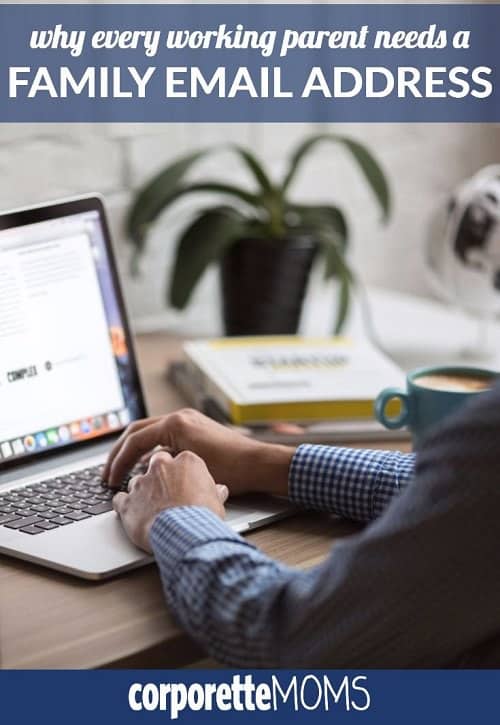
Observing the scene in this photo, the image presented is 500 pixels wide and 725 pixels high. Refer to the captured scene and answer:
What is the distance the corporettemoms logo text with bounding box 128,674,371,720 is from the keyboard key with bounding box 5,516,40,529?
22cm

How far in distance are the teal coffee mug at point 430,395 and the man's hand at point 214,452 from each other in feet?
0.52

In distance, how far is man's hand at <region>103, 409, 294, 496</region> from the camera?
1.10 m

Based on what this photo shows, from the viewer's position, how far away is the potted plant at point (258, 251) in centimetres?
163

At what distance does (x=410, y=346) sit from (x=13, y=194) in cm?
63

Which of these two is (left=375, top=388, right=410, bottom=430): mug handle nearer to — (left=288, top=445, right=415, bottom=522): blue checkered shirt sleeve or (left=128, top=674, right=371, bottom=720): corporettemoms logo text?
(left=288, top=445, right=415, bottom=522): blue checkered shirt sleeve

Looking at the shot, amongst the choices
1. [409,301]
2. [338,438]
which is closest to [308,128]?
[409,301]

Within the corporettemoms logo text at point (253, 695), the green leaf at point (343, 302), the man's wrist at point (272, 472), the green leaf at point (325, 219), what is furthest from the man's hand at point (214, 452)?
the green leaf at point (325, 219)

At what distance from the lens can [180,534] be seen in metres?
0.90

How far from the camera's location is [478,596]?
796 mm

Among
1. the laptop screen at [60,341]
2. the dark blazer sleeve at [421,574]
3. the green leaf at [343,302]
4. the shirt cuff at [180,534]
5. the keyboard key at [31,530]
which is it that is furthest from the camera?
the green leaf at [343,302]

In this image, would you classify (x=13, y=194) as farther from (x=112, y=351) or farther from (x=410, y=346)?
(x=410, y=346)

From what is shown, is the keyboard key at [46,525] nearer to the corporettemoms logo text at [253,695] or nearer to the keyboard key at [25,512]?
the keyboard key at [25,512]

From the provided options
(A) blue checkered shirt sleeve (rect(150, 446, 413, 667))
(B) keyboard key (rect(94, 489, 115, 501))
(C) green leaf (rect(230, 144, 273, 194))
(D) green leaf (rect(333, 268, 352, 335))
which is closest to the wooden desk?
(A) blue checkered shirt sleeve (rect(150, 446, 413, 667))

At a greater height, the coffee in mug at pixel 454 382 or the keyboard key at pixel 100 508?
the coffee in mug at pixel 454 382
